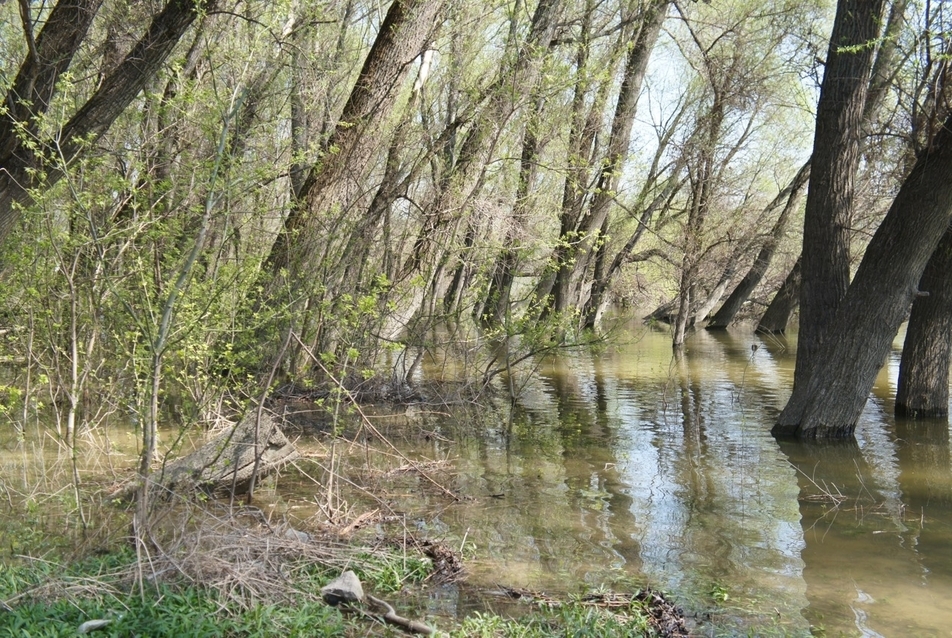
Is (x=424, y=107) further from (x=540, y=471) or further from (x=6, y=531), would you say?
(x=6, y=531)

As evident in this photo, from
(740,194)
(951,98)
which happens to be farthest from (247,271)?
(740,194)

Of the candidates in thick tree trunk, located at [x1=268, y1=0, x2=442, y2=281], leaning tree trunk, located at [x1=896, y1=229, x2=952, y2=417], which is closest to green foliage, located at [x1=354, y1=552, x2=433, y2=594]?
thick tree trunk, located at [x1=268, y1=0, x2=442, y2=281]

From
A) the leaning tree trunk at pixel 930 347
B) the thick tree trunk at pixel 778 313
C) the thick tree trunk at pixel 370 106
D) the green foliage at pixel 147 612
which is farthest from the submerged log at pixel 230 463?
the thick tree trunk at pixel 778 313

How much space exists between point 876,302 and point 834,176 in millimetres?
1599

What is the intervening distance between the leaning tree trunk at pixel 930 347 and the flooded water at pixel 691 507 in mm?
502

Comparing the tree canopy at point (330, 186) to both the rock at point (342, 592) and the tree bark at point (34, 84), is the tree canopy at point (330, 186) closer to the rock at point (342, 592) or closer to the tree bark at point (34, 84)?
the tree bark at point (34, 84)

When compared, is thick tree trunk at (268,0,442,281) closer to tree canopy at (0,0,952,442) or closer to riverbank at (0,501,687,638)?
tree canopy at (0,0,952,442)

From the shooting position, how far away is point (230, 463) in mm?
6141

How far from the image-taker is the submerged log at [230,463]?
6.27m

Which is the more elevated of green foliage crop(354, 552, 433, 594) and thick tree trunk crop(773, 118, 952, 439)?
thick tree trunk crop(773, 118, 952, 439)

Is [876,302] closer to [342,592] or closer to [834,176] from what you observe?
[834,176]

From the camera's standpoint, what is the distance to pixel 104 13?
32.0 feet

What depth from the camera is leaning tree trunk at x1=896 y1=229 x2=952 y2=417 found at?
35.8 ft

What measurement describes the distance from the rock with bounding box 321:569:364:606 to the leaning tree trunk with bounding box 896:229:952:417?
9095 mm
